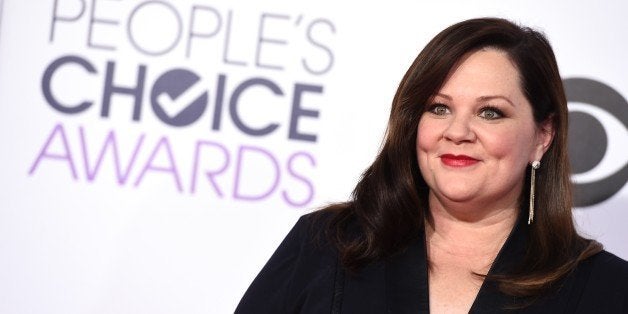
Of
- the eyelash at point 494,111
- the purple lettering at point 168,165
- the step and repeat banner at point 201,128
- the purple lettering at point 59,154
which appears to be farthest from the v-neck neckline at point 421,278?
the purple lettering at point 59,154

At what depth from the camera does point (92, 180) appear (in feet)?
8.40

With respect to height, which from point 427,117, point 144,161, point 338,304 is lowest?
point 338,304

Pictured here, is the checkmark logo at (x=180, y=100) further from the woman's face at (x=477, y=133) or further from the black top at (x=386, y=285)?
the woman's face at (x=477, y=133)

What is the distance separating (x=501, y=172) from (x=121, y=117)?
3.57 feet

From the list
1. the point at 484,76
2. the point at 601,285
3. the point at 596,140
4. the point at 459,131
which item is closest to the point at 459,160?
the point at 459,131

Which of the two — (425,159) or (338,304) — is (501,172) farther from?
(338,304)

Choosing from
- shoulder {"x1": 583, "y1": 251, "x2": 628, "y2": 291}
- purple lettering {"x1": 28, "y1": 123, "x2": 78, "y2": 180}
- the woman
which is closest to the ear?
the woman

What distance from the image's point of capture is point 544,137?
1979 millimetres

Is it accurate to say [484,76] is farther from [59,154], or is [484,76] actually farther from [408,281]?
[59,154]

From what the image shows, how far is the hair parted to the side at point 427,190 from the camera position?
6.14 feet

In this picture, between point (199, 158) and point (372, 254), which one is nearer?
point (372, 254)

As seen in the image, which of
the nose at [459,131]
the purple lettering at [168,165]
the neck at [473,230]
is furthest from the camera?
the purple lettering at [168,165]

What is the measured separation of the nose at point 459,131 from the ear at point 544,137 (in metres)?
0.20

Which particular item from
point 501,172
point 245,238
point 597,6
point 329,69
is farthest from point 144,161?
point 597,6
